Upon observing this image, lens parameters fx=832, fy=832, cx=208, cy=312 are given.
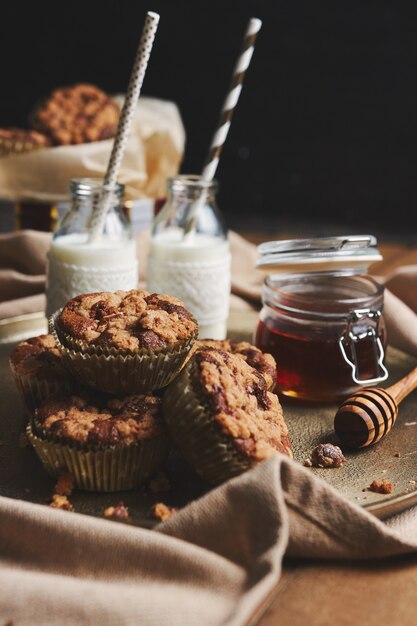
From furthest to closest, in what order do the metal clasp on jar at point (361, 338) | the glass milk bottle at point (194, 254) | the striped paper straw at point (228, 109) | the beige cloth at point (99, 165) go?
the beige cloth at point (99, 165), the glass milk bottle at point (194, 254), the striped paper straw at point (228, 109), the metal clasp on jar at point (361, 338)

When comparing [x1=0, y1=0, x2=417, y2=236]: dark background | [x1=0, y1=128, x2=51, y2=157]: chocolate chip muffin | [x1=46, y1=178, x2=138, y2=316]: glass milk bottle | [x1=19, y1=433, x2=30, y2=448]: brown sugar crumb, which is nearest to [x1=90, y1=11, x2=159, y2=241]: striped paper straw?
[x1=46, y1=178, x2=138, y2=316]: glass milk bottle

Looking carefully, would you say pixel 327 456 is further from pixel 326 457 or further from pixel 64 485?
pixel 64 485

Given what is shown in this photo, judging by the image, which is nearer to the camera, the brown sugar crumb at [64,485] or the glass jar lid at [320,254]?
the brown sugar crumb at [64,485]

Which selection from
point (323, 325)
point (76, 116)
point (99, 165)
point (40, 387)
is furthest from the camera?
point (76, 116)

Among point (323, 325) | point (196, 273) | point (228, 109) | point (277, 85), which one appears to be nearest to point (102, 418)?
point (323, 325)

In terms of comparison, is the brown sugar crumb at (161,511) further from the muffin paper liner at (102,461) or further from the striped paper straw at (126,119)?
the striped paper straw at (126,119)

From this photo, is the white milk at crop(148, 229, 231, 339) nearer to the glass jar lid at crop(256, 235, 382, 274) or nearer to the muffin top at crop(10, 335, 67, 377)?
the glass jar lid at crop(256, 235, 382, 274)

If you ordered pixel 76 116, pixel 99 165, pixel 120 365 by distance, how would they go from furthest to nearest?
pixel 76 116 < pixel 99 165 < pixel 120 365

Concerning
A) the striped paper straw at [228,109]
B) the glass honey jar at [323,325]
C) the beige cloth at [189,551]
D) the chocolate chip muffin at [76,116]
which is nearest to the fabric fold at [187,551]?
the beige cloth at [189,551]
